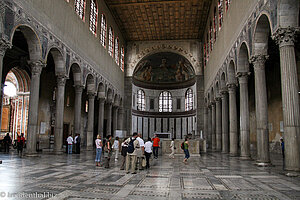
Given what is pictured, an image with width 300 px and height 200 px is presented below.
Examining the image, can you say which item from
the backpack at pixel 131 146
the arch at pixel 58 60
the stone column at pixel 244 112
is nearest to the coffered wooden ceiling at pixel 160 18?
the arch at pixel 58 60

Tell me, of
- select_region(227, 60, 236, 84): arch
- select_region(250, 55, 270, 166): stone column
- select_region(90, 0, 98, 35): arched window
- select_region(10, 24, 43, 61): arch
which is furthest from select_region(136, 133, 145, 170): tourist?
select_region(90, 0, 98, 35): arched window

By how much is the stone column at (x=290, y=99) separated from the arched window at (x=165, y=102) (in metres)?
32.6

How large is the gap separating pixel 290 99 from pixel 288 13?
123 inches

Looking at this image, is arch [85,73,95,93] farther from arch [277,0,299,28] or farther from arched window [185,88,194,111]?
arched window [185,88,194,111]

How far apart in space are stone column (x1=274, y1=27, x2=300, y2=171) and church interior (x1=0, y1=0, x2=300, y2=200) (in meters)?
0.04

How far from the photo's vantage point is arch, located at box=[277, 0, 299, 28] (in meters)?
9.45

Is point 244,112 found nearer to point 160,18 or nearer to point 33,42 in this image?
point 33,42

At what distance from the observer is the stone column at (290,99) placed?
9.09m

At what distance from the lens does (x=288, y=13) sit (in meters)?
9.52

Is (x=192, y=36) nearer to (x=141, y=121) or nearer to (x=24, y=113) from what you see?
(x=141, y=121)

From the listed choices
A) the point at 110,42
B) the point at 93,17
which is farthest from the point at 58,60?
the point at 110,42

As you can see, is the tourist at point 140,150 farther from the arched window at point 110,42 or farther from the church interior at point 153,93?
the arched window at point 110,42

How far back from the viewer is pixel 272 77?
2136 centimetres

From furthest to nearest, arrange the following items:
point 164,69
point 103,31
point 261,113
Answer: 1. point 164,69
2. point 103,31
3. point 261,113
